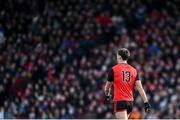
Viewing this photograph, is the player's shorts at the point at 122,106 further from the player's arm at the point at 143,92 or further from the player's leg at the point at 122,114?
the player's arm at the point at 143,92

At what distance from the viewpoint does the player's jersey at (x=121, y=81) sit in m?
10.8

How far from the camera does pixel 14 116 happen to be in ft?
65.8

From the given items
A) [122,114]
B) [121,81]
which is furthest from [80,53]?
[122,114]

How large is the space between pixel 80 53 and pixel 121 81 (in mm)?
12648

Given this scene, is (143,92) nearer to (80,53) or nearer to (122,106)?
(122,106)

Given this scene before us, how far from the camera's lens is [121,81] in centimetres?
1076

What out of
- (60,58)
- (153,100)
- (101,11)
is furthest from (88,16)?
(153,100)

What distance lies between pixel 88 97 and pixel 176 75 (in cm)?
308

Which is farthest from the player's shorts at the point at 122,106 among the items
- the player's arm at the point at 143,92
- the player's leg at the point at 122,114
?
the player's arm at the point at 143,92

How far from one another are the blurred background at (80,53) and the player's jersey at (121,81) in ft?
28.5

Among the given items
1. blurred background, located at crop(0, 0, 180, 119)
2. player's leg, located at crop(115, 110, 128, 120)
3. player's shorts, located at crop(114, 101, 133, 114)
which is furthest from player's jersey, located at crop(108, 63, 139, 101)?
blurred background, located at crop(0, 0, 180, 119)

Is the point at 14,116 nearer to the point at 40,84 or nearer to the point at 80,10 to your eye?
the point at 40,84

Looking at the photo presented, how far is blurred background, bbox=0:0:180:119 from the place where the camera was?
2066 cm

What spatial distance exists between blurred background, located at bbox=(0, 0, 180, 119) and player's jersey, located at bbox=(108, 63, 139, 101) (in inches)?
342
